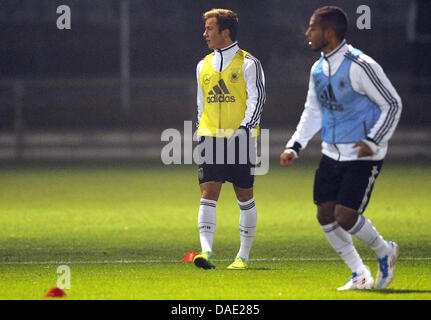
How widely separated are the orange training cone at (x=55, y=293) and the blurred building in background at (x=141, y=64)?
19131 millimetres

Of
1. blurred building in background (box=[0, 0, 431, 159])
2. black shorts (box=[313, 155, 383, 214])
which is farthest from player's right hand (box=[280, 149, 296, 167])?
blurred building in background (box=[0, 0, 431, 159])

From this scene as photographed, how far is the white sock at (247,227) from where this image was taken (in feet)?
29.5

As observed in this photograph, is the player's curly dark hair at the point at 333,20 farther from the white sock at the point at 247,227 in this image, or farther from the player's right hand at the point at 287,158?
the white sock at the point at 247,227

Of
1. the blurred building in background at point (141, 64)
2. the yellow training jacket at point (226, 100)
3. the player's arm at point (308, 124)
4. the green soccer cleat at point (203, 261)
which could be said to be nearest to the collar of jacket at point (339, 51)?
the player's arm at point (308, 124)

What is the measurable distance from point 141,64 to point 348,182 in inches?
1170

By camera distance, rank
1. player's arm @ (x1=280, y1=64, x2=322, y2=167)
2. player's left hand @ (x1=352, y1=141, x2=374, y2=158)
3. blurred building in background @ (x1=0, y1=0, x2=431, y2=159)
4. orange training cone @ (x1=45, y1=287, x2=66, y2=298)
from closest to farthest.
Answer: player's left hand @ (x1=352, y1=141, x2=374, y2=158), orange training cone @ (x1=45, y1=287, x2=66, y2=298), player's arm @ (x1=280, y1=64, x2=322, y2=167), blurred building in background @ (x1=0, y1=0, x2=431, y2=159)

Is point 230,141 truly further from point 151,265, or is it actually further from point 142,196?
point 142,196

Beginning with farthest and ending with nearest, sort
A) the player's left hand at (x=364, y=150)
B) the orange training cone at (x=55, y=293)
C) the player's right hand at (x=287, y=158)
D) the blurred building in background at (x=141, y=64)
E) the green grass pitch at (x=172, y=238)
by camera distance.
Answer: the blurred building in background at (x=141, y=64), the green grass pitch at (x=172, y=238), the player's right hand at (x=287, y=158), the orange training cone at (x=55, y=293), the player's left hand at (x=364, y=150)

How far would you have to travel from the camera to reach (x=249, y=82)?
28.8ft

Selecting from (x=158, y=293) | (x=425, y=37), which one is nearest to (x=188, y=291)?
(x=158, y=293)

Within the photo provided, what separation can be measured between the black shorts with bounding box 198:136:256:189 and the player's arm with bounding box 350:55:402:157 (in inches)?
74.0

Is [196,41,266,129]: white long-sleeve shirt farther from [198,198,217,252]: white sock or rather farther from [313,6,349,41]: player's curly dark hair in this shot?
[313,6,349,41]: player's curly dark hair

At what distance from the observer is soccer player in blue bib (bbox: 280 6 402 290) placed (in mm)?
7176
